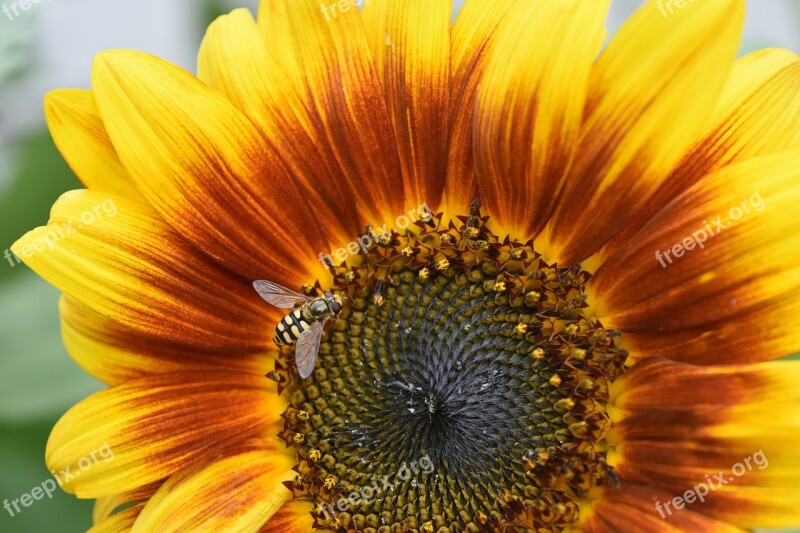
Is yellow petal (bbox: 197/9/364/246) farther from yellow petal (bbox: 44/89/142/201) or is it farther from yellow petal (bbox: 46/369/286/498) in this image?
yellow petal (bbox: 46/369/286/498)

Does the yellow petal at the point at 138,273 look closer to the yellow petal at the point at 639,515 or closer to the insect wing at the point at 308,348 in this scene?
the insect wing at the point at 308,348

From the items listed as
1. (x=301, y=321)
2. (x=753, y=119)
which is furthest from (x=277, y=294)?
(x=753, y=119)

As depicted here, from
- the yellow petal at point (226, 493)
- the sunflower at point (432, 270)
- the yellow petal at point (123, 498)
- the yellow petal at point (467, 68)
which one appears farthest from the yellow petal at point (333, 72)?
the yellow petal at point (123, 498)

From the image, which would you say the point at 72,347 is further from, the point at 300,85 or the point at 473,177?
Result: the point at 473,177

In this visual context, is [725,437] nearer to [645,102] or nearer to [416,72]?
[645,102]

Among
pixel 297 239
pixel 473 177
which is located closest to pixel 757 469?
pixel 473 177

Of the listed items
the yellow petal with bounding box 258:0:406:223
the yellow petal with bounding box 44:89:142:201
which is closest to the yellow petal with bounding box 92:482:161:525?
the yellow petal with bounding box 44:89:142:201
